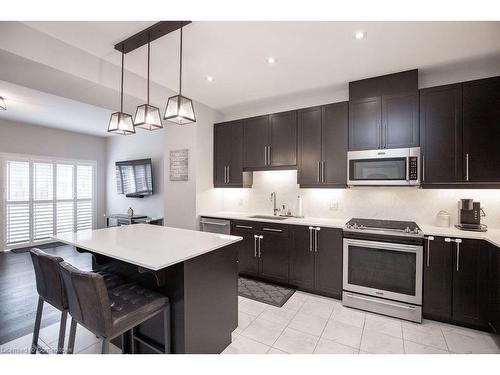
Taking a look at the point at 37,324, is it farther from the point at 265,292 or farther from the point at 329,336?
the point at 329,336

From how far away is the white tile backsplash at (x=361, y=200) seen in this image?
268cm

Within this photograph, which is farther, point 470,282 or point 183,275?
point 470,282

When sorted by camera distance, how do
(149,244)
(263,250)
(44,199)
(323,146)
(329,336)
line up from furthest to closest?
(44,199), (263,250), (323,146), (329,336), (149,244)

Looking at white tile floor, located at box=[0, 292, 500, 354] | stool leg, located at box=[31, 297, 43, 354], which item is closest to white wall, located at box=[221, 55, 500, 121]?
white tile floor, located at box=[0, 292, 500, 354]

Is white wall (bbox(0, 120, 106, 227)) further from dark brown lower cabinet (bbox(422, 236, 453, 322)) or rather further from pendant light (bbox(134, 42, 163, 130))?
dark brown lower cabinet (bbox(422, 236, 453, 322))

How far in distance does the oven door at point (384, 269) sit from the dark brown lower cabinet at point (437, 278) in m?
0.07

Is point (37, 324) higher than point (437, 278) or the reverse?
the reverse

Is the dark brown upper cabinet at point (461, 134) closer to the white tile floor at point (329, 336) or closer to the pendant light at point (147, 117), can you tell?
the white tile floor at point (329, 336)

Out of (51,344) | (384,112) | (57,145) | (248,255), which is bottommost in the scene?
(51,344)

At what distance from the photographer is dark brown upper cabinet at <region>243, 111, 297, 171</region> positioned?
3.38 meters

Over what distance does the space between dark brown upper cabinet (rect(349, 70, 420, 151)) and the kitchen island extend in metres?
2.16

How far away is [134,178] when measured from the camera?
5.71 meters

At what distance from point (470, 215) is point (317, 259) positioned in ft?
5.65

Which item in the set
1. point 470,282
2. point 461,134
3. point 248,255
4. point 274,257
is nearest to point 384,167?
point 461,134
